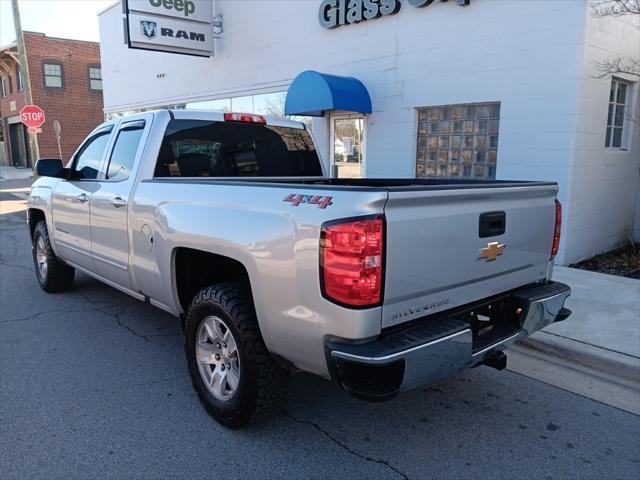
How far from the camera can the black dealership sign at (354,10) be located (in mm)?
8781

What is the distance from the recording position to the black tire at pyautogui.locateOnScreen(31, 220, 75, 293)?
5984 millimetres

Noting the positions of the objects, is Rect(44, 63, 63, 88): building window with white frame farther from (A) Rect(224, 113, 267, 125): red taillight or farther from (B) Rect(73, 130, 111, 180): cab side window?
(A) Rect(224, 113, 267, 125): red taillight

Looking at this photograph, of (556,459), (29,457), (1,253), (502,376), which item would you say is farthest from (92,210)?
(1,253)

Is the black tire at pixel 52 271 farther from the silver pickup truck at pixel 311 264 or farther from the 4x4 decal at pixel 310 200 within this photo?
the 4x4 decal at pixel 310 200

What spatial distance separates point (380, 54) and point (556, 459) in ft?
25.4

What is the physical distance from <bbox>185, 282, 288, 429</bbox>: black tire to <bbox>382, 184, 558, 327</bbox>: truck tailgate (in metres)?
0.82

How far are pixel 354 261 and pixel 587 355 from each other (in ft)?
9.42

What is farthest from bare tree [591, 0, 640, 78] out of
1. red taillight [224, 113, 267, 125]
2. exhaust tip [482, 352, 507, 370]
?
exhaust tip [482, 352, 507, 370]

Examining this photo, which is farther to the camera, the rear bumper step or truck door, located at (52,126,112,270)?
truck door, located at (52,126,112,270)

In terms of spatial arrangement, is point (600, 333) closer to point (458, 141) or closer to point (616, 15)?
point (458, 141)

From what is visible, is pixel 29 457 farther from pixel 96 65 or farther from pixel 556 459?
pixel 96 65

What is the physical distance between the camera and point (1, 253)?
879 centimetres

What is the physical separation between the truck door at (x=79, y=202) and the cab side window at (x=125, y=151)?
A: 26cm

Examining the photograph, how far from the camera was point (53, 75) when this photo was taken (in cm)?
2992
